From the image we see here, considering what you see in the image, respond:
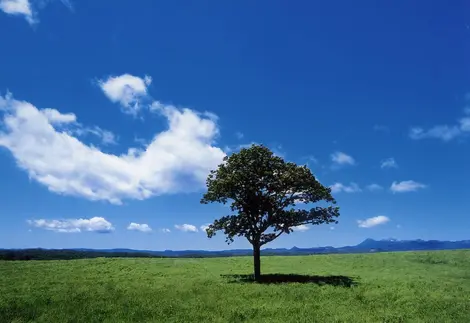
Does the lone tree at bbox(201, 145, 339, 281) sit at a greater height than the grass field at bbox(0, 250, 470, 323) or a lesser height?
greater

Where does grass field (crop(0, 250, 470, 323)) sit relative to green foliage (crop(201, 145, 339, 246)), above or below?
below

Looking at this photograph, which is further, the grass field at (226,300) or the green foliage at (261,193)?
the green foliage at (261,193)

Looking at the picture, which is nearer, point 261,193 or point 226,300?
point 226,300

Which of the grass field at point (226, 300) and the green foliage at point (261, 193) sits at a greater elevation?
the green foliage at point (261, 193)

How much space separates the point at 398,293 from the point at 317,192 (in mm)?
15562

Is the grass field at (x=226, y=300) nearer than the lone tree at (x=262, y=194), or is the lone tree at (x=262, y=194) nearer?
the grass field at (x=226, y=300)

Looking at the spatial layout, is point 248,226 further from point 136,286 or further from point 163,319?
point 163,319

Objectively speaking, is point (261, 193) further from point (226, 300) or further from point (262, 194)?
point (226, 300)

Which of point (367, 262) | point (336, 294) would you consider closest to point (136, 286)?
point (336, 294)

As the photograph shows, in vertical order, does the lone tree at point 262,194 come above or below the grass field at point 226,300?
above

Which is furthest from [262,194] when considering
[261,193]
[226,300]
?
[226,300]

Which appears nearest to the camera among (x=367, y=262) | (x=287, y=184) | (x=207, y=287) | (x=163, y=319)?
(x=163, y=319)

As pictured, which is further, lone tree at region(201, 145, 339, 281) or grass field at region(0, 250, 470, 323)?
lone tree at region(201, 145, 339, 281)

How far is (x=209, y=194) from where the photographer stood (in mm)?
48156
